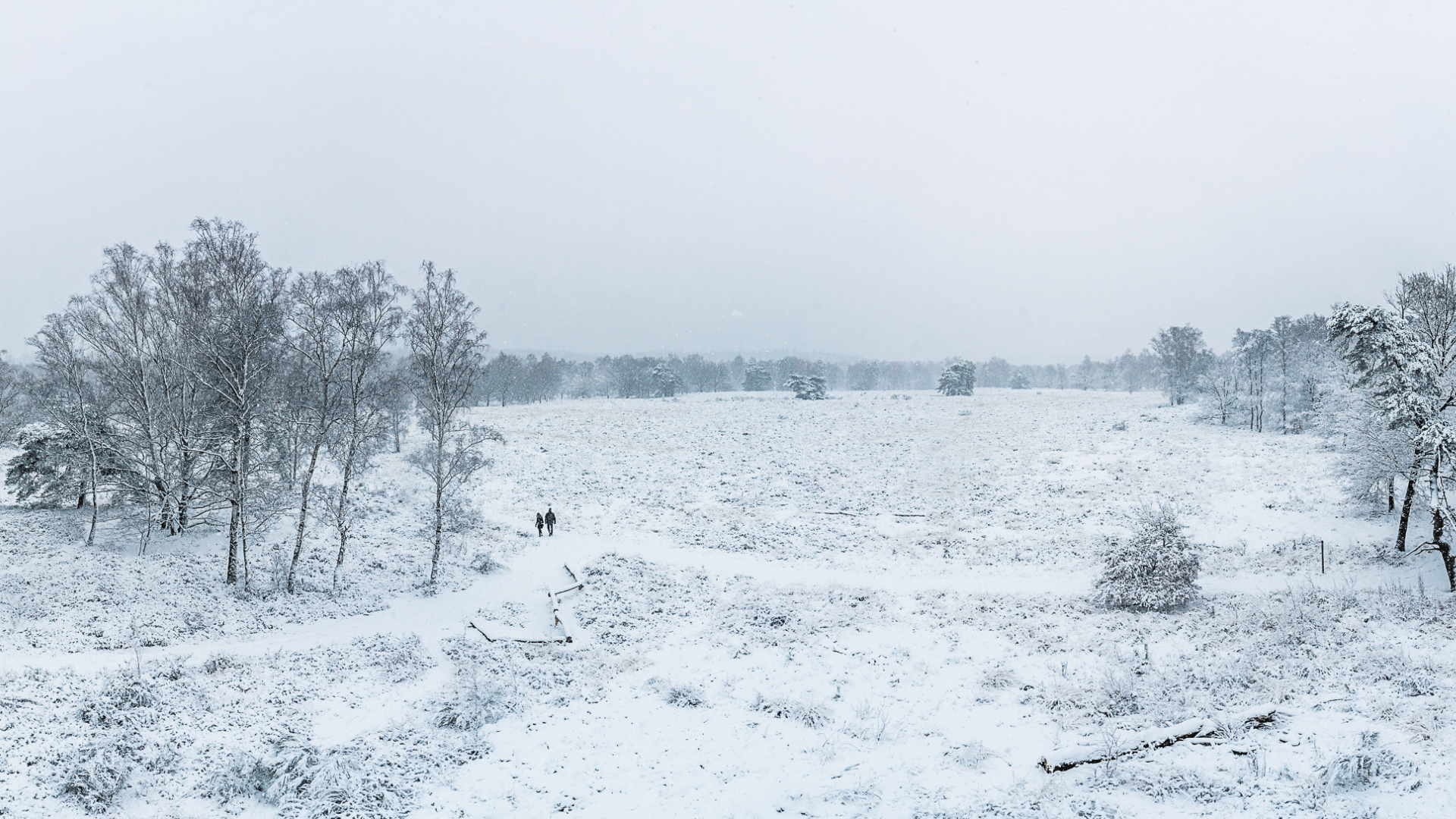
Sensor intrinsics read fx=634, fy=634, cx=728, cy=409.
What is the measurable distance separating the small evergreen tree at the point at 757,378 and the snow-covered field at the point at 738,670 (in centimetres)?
11215

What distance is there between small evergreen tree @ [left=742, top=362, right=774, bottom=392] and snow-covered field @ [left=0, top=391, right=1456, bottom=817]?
112 metres

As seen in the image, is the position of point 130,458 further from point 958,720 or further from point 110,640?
point 958,720

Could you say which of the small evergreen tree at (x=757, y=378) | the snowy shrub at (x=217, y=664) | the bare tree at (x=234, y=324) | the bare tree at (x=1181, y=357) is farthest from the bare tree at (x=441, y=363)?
the small evergreen tree at (x=757, y=378)

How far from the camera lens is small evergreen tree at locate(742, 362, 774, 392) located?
146 m

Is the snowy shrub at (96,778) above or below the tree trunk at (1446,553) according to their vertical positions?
below

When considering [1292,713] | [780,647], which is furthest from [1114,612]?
[780,647]

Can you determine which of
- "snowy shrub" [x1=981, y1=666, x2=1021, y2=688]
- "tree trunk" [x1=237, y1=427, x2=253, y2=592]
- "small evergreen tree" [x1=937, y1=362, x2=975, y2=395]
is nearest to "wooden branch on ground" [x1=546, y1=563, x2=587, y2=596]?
"tree trunk" [x1=237, y1=427, x2=253, y2=592]

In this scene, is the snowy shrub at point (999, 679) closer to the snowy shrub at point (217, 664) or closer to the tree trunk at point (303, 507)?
the snowy shrub at point (217, 664)

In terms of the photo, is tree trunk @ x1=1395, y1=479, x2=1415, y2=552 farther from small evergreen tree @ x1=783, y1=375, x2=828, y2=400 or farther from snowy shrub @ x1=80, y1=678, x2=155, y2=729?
small evergreen tree @ x1=783, y1=375, x2=828, y2=400

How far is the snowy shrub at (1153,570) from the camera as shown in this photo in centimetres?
1927

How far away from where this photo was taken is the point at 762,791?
10.9 meters

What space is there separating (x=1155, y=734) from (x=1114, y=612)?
9.02 m

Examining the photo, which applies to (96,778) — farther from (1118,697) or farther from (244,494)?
(1118,697)

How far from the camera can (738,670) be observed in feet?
55.2
